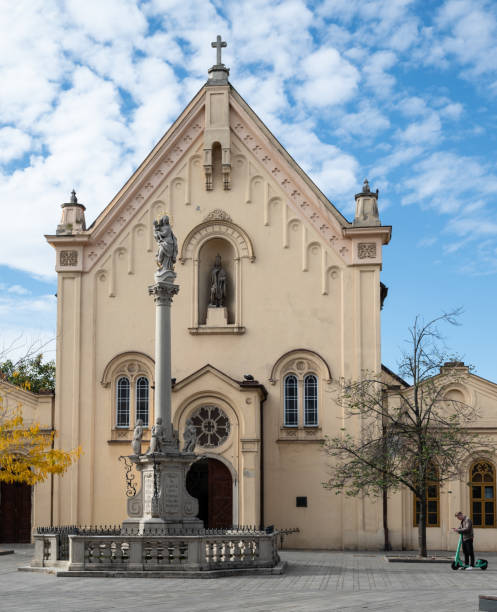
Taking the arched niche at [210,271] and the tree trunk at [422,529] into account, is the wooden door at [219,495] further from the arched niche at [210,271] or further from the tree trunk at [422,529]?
the tree trunk at [422,529]

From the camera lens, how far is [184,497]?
22969 millimetres

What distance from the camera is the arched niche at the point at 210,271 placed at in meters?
33.4

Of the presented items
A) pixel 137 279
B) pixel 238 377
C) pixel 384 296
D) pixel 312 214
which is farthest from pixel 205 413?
pixel 384 296

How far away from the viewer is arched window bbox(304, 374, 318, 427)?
32156 millimetres

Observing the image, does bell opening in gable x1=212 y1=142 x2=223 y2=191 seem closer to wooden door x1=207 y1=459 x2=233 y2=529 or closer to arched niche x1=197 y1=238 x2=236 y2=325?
arched niche x1=197 y1=238 x2=236 y2=325

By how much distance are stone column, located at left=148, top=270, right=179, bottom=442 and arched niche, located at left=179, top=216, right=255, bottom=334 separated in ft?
27.4

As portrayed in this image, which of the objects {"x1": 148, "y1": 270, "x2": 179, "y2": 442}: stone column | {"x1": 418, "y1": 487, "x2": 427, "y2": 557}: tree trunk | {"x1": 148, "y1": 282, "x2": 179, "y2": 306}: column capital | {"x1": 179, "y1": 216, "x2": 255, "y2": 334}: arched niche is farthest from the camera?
{"x1": 179, "y1": 216, "x2": 255, "y2": 334}: arched niche

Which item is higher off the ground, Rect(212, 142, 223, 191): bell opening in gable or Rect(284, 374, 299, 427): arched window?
Rect(212, 142, 223, 191): bell opening in gable

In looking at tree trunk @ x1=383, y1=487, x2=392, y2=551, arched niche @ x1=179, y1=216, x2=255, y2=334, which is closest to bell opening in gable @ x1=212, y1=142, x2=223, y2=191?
arched niche @ x1=179, y1=216, x2=255, y2=334

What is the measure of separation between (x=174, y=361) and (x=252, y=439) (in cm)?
451

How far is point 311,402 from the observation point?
3222 cm

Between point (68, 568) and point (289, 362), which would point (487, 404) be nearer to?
point (289, 362)

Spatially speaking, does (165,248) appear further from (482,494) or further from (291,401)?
(482,494)

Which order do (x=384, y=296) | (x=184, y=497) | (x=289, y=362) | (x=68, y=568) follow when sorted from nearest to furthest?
(x=68, y=568), (x=184, y=497), (x=289, y=362), (x=384, y=296)
